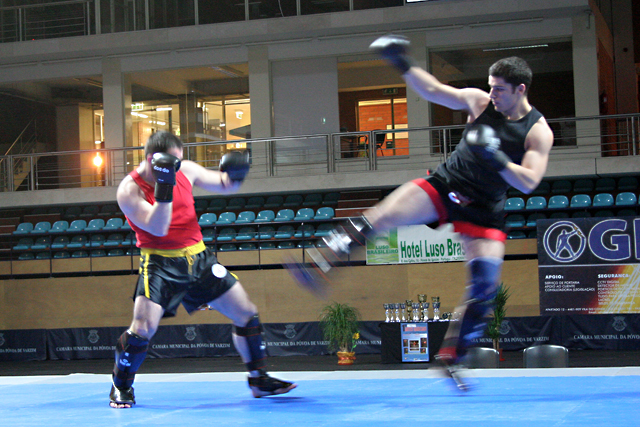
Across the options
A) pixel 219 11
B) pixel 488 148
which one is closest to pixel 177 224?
pixel 488 148

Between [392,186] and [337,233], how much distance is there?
32.1 feet

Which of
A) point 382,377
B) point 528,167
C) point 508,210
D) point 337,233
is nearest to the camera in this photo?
point 528,167

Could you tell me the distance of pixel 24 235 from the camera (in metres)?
14.2

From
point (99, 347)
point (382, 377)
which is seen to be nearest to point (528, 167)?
point (382, 377)

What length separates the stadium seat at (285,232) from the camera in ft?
42.4

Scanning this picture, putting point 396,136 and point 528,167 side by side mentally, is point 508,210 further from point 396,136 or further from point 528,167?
point 528,167

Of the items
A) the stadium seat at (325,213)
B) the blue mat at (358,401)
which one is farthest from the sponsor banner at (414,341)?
the blue mat at (358,401)

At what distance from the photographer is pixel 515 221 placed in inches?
481

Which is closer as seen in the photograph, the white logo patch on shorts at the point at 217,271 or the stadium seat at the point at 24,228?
the white logo patch on shorts at the point at 217,271

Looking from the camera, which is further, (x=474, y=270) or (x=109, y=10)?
(x=109, y=10)

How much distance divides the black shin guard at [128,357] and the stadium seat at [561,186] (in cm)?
1090

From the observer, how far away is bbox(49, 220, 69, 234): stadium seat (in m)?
13.9

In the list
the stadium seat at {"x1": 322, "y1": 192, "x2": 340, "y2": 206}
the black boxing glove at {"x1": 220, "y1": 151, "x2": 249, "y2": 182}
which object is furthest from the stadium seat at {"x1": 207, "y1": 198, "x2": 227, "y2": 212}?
the black boxing glove at {"x1": 220, "y1": 151, "x2": 249, "y2": 182}

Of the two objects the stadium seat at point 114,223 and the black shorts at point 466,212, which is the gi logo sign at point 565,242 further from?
the stadium seat at point 114,223
